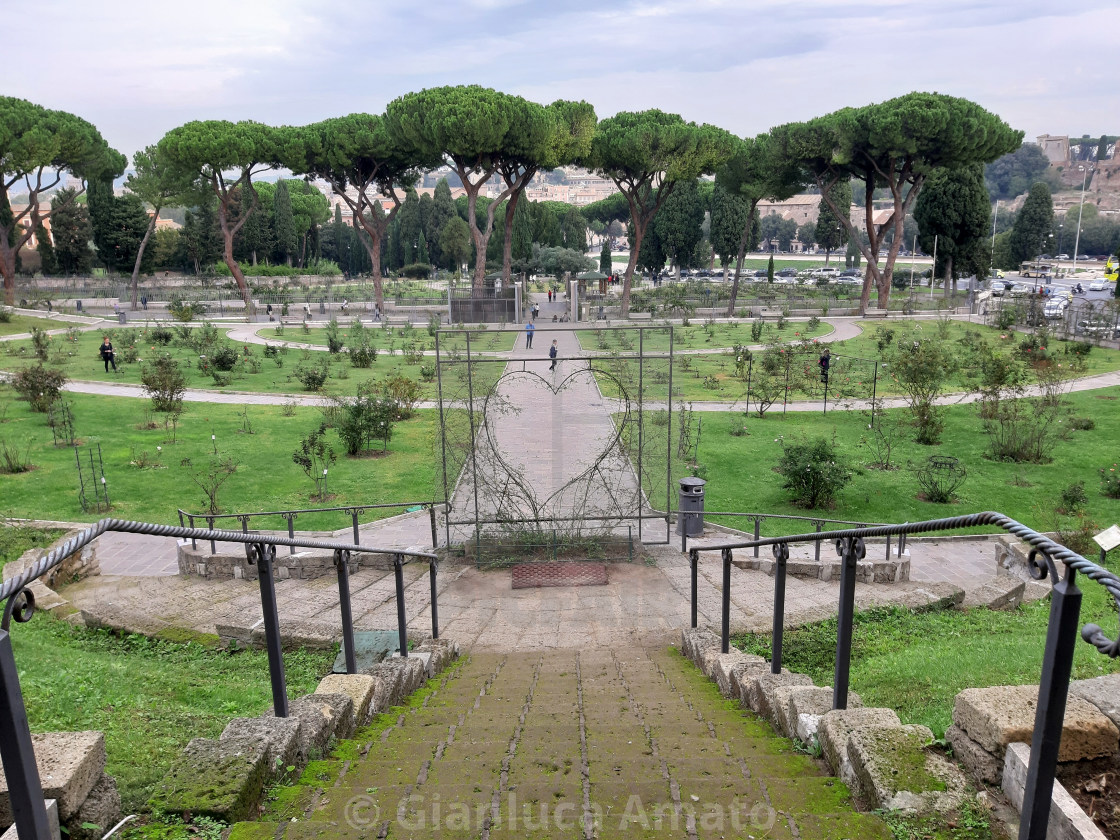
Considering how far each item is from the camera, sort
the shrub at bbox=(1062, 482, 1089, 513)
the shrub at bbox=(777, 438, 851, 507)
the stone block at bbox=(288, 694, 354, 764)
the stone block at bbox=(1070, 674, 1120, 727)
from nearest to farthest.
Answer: the stone block at bbox=(1070, 674, 1120, 727) < the stone block at bbox=(288, 694, 354, 764) < the shrub at bbox=(1062, 482, 1089, 513) < the shrub at bbox=(777, 438, 851, 507)

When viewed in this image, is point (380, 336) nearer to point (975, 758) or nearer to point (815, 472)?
point (815, 472)

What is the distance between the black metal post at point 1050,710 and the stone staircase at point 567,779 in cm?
52

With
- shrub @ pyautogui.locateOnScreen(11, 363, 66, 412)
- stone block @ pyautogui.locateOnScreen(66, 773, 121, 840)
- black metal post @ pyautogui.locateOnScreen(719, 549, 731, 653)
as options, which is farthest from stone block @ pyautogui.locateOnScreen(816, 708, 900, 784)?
shrub @ pyautogui.locateOnScreen(11, 363, 66, 412)

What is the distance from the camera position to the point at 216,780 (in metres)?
2.80

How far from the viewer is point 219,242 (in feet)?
216

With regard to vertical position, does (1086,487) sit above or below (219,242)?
below

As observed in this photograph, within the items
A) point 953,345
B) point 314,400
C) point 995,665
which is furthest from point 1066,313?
point 995,665

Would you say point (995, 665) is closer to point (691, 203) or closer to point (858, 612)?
point (858, 612)

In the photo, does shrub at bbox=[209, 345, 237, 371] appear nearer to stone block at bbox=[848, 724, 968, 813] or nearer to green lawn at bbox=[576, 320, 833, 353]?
green lawn at bbox=[576, 320, 833, 353]

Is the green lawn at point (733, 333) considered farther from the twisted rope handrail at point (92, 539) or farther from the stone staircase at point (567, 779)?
the twisted rope handrail at point (92, 539)

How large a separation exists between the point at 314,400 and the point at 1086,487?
17227mm

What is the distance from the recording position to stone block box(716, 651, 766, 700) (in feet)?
16.7

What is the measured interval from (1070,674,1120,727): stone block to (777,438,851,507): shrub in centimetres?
903

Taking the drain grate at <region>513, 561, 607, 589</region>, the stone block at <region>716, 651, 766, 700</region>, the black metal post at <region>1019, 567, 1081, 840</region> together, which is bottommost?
the drain grate at <region>513, 561, 607, 589</region>
